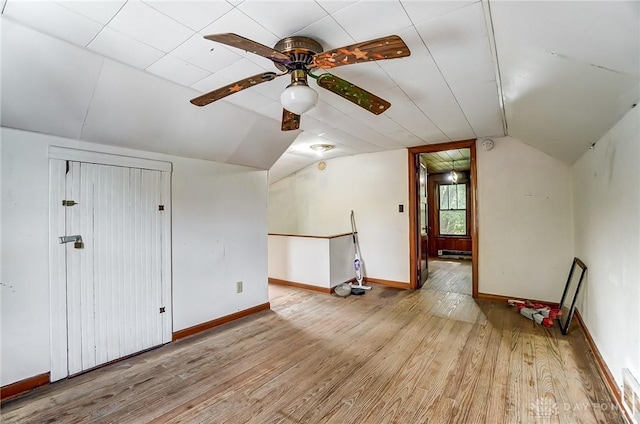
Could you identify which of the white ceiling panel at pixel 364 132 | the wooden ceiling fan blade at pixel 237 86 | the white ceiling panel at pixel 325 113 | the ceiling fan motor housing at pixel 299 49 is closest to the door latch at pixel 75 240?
the wooden ceiling fan blade at pixel 237 86

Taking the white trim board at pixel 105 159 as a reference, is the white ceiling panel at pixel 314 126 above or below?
above

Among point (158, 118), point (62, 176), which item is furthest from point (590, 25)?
point (62, 176)

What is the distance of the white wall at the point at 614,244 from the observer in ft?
5.66

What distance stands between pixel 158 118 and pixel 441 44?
7.54 feet

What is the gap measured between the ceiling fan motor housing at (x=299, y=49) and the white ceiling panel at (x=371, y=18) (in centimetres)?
20

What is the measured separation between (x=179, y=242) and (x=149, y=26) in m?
2.06

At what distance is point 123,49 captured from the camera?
5.77 feet

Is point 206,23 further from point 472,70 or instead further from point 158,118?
point 472,70

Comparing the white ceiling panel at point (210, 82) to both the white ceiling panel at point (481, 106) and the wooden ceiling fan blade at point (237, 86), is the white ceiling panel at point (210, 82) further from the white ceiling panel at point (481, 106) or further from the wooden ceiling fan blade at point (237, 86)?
the white ceiling panel at point (481, 106)

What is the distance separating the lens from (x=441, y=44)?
1.73 meters

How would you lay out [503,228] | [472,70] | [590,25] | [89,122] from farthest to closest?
[503,228]
[89,122]
[472,70]
[590,25]

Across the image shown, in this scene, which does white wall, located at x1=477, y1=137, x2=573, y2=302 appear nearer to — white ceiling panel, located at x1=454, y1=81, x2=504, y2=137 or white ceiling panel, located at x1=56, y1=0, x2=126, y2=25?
white ceiling panel, located at x1=454, y1=81, x2=504, y2=137

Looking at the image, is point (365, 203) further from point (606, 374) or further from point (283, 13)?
point (283, 13)

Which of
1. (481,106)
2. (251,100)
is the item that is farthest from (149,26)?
(481,106)
